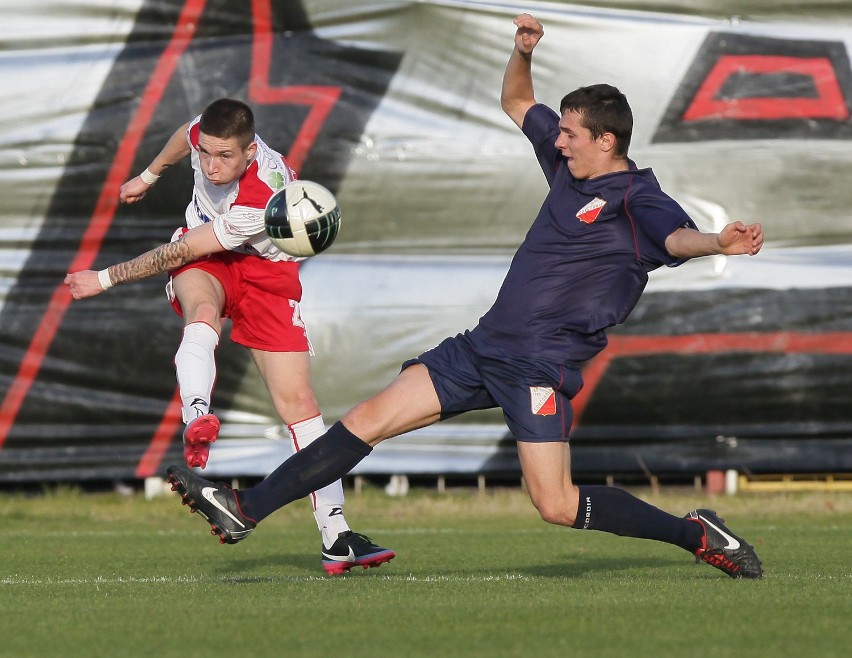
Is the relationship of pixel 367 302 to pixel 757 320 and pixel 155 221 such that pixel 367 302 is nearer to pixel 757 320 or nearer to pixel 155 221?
pixel 155 221

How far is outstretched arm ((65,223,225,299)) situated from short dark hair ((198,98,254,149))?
45 centimetres

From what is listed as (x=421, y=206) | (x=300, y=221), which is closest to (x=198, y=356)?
(x=300, y=221)

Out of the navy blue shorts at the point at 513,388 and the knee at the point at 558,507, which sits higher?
the navy blue shorts at the point at 513,388

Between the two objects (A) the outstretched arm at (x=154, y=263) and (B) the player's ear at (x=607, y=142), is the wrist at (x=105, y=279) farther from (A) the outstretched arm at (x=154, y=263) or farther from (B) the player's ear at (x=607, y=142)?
(B) the player's ear at (x=607, y=142)

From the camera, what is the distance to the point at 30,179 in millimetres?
10797

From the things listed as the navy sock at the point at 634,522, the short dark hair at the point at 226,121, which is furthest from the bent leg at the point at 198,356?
the navy sock at the point at 634,522

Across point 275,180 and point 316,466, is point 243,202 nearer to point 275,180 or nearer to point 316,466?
point 275,180

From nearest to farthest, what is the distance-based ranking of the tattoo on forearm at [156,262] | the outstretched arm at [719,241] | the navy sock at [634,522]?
the outstretched arm at [719,241] → the navy sock at [634,522] → the tattoo on forearm at [156,262]

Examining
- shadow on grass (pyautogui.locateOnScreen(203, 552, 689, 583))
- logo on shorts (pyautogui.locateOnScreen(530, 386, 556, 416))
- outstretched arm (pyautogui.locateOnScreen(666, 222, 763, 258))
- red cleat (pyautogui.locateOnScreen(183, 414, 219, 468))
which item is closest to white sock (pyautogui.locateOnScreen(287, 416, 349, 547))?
shadow on grass (pyautogui.locateOnScreen(203, 552, 689, 583))

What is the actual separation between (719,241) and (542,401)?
1.09 m

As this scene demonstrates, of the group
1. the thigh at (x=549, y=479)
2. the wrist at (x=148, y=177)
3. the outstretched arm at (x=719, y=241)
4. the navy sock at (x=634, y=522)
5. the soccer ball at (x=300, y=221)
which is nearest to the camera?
the outstretched arm at (x=719, y=241)

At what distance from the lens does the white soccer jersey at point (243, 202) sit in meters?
6.36

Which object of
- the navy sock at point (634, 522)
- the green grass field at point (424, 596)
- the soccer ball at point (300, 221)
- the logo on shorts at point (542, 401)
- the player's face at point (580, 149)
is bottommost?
the green grass field at point (424, 596)

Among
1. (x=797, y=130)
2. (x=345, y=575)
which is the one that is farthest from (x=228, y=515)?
(x=797, y=130)
